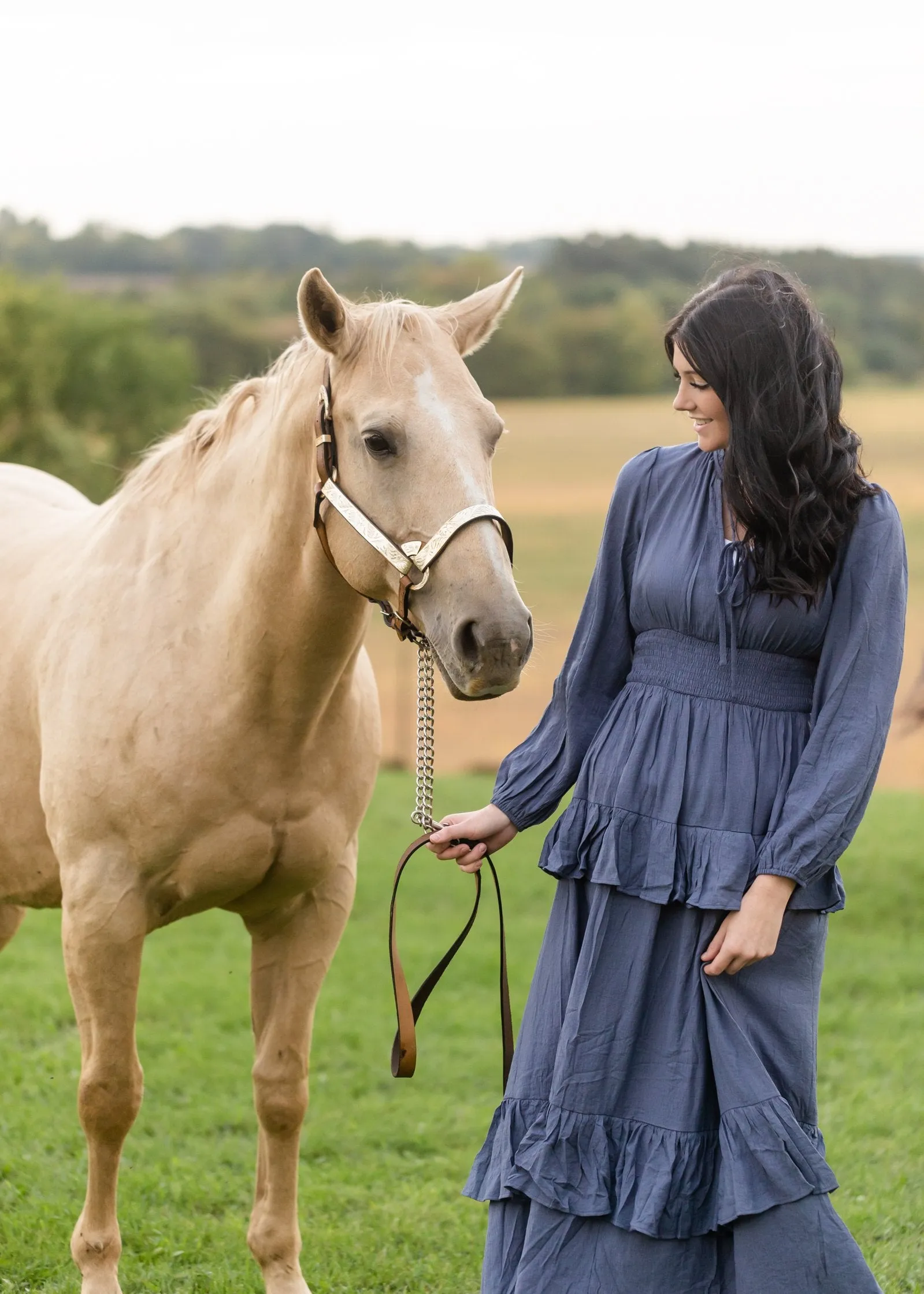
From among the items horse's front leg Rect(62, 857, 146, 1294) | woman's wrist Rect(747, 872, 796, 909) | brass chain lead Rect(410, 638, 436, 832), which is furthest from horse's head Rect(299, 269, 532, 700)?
horse's front leg Rect(62, 857, 146, 1294)

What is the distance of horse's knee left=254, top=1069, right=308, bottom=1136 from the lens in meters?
3.22

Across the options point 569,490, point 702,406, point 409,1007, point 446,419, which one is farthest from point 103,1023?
point 569,490

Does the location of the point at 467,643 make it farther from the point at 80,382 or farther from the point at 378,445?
the point at 80,382

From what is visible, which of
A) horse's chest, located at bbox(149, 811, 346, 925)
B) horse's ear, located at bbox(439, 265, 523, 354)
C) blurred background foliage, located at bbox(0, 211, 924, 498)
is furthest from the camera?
blurred background foliage, located at bbox(0, 211, 924, 498)

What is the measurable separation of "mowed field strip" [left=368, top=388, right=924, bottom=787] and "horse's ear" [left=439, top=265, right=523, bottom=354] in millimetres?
10954

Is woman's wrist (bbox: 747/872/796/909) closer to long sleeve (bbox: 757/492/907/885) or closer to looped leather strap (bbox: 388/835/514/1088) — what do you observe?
long sleeve (bbox: 757/492/907/885)

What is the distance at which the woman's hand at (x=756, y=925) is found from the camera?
2180 millimetres

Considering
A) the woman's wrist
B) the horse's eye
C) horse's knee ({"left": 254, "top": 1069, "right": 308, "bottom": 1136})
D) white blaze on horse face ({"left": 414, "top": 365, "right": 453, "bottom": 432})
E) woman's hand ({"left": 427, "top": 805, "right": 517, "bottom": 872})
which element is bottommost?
horse's knee ({"left": 254, "top": 1069, "right": 308, "bottom": 1136})

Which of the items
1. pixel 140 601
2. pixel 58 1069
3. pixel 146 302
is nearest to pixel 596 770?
pixel 140 601

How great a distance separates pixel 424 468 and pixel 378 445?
109 millimetres

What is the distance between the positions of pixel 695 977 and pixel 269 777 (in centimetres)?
102

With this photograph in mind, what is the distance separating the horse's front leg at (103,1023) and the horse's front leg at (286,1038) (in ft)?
1.03

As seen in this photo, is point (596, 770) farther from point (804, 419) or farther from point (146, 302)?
point (146, 302)

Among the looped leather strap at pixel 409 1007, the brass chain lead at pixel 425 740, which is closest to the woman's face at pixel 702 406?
the brass chain lead at pixel 425 740
